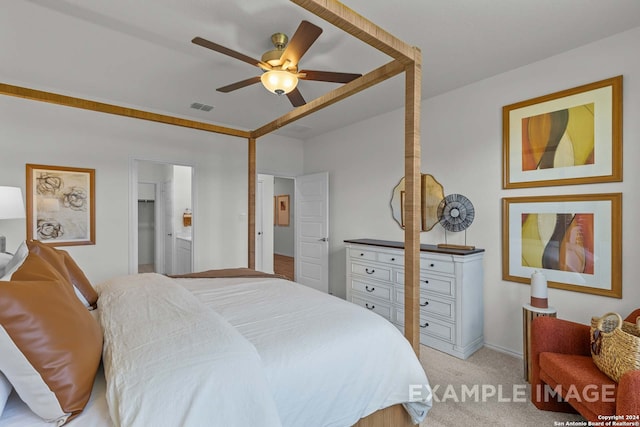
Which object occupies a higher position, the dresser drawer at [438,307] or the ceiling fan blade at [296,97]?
the ceiling fan blade at [296,97]

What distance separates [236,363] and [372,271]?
266 centimetres

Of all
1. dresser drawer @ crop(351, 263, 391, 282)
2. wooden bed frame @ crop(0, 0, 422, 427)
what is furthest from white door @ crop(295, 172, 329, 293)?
wooden bed frame @ crop(0, 0, 422, 427)

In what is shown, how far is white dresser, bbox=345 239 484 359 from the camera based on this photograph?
279 centimetres

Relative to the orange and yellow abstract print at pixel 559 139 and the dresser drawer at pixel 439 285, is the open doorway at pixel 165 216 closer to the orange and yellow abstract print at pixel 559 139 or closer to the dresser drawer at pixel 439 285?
the dresser drawer at pixel 439 285

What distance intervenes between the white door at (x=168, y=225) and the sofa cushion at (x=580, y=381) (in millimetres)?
5659

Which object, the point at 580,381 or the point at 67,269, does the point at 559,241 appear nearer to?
the point at 580,381

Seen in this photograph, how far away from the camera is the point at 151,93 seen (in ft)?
10.7

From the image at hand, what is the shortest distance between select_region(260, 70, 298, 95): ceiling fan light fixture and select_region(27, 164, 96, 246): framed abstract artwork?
2577 mm

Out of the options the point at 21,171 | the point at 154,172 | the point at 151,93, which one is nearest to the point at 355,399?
the point at 151,93

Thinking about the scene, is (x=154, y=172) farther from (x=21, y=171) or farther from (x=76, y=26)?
(x=76, y=26)

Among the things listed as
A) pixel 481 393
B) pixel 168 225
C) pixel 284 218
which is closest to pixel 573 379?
pixel 481 393

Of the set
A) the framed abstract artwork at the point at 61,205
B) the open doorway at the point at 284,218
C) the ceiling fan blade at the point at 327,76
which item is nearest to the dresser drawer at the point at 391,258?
the ceiling fan blade at the point at 327,76

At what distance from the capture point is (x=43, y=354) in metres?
0.88

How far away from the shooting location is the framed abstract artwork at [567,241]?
2.29 metres
